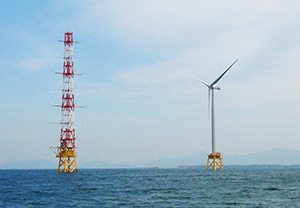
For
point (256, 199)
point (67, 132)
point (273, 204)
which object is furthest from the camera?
point (67, 132)

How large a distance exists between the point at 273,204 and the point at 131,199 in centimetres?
2179

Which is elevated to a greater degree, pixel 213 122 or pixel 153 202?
pixel 213 122

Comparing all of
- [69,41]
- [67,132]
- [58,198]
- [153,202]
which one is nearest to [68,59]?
[69,41]

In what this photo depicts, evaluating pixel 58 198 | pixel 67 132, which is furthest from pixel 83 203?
pixel 67 132

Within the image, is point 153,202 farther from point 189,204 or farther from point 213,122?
point 213,122

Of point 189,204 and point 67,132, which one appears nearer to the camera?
point 189,204

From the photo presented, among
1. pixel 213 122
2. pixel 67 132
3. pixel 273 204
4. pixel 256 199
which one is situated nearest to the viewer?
pixel 273 204

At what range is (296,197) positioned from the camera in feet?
192

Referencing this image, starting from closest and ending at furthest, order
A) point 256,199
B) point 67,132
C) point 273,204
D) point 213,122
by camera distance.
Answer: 1. point 273,204
2. point 256,199
3. point 67,132
4. point 213,122

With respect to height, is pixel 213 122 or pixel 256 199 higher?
pixel 213 122

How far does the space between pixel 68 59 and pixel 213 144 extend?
218ft

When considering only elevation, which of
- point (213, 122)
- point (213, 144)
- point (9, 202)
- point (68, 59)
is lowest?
point (9, 202)

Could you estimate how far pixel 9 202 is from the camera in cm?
5634

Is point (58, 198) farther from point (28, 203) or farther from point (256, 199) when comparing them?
point (256, 199)
